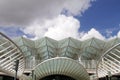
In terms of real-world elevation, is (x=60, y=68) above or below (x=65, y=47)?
below

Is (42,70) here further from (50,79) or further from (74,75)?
(74,75)

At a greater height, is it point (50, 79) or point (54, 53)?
point (54, 53)

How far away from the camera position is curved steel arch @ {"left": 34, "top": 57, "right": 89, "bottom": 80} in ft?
173

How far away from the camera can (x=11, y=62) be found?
40.5 metres

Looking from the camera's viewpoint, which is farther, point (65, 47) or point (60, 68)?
point (65, 47)

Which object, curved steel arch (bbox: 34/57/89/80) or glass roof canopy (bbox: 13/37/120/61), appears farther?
glass roof canopy (bbox: 13/37/120/61)

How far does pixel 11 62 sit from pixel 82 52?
58.6 meters

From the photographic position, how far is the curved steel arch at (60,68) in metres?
52.8

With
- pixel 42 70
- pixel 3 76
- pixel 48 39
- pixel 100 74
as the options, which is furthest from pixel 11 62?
pixel 48 39

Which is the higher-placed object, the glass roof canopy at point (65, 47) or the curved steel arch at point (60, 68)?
the glass roof canopy at point (65, 47)

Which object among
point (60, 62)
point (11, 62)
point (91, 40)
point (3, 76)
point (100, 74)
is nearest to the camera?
point (11, 62)

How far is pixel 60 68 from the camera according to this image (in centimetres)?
5375

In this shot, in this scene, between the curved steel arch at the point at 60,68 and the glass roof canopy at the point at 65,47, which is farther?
the glass roof canopy at the point at 65,47

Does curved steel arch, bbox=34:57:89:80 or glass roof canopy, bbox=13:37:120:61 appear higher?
glass roof canopy, bbox=13:37:120:61
